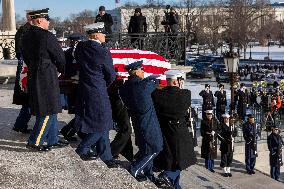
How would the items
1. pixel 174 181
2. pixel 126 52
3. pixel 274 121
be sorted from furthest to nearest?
→ pixel 274 121 → pixel 126 52 → pixel 174 181

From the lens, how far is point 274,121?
17984 mm

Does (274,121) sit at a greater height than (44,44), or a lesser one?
lesser

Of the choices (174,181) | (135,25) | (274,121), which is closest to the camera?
(174,181)

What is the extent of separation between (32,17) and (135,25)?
9.66 m

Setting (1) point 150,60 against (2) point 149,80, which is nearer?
(2) point 149,80

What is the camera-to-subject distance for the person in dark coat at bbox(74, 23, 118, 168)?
18.0 feet

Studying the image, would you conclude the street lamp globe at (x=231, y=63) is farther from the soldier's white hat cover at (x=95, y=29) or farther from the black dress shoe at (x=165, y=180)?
the soldier's white hat cover at (x=95, y=29)

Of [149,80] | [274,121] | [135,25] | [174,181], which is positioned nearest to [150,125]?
[149,80]

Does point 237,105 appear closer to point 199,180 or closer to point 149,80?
point 199,180

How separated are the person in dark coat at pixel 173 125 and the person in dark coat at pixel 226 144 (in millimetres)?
5922

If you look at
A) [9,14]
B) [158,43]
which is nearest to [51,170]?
[158,43]

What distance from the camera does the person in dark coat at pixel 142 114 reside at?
5.54 meters

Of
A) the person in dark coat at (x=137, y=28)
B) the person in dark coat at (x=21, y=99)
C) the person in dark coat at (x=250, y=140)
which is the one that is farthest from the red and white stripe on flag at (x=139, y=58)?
the person in dark coat at (x=137, y=28)

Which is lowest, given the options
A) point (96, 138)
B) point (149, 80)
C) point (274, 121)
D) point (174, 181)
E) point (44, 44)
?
point (274, 121)
